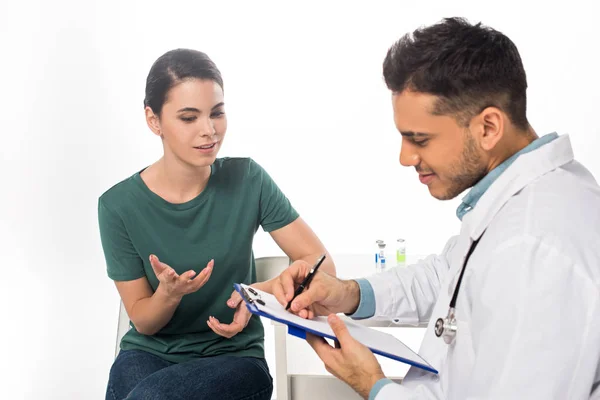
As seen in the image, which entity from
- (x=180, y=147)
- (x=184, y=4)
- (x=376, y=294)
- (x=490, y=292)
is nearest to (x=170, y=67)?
(x=180, y=147)

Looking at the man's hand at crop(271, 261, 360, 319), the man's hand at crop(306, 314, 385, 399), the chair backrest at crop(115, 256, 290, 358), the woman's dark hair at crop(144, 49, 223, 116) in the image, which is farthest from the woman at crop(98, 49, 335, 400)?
the man's hand at crop(306, 314, 385, 399)

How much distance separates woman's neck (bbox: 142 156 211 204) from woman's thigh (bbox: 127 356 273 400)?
18.2 inches

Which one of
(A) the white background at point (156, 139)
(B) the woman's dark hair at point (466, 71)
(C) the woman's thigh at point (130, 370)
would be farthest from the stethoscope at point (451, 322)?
(A) the white background at point (156, 139)

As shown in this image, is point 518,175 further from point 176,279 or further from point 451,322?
point 176,279

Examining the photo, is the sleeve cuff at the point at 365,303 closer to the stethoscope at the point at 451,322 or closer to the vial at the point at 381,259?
the stethoscope at the point at 451,322

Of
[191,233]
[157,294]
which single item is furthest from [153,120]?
[157,294]

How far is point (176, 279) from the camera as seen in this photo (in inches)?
73.4

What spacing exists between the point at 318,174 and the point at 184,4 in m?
0.94

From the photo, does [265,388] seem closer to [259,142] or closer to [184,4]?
[259,142]

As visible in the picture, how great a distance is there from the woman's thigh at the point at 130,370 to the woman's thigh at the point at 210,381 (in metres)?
0.11

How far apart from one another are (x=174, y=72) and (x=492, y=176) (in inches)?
38.3

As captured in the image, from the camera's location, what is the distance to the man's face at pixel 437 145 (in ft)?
4.65

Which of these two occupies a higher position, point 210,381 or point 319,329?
point 319,329

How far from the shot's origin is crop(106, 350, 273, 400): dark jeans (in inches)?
73.1
